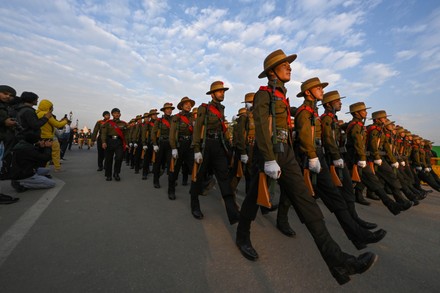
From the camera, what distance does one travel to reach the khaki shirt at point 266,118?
101 inches

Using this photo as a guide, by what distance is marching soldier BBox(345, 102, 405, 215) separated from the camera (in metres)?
4.57

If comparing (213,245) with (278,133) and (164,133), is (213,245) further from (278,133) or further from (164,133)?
(164,133)

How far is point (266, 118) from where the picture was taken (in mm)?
2637

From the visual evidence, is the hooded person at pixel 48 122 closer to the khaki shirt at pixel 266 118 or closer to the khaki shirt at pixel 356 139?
the khaki shirt at pixel 266 118

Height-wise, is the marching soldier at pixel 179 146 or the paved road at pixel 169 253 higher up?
the marching soldier at pixel 179 146

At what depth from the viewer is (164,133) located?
23.4ft

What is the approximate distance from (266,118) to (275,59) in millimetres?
828

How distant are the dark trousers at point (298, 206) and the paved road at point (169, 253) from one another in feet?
0.98

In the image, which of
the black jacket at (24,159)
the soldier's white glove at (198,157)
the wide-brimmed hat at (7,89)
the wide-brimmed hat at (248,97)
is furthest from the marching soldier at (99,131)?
the soldier's white glove at (198,157)

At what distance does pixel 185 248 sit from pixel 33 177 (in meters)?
4.78

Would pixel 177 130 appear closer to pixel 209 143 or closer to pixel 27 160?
pixel 209 143

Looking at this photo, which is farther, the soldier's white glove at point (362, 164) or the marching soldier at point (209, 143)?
the soldier's white glove at point (362, 164)

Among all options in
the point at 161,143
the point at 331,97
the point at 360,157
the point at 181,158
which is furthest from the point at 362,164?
the point at 161,143

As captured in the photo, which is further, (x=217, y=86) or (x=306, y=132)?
(x=217, y=86)
